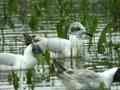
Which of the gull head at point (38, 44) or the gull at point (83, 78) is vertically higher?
the gull head at point (38, 44)

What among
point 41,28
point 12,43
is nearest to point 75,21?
point 41,28

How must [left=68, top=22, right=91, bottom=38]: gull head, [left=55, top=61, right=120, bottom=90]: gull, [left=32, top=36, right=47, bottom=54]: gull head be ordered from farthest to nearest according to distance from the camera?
[left=68, top=22, right=91, bottom=38]: gull head
[left=32, top=36, right=47, bottom=54]: gull head
[left=55, top=61, right=120, bottom=90]: gull

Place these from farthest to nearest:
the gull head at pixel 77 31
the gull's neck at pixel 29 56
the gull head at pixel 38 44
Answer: the gull head at pixel 77 31 → the gull head at pixel 38 44 → the gull's neck at pixel 29 56

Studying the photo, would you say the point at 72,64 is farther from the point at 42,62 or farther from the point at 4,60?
the point at 4,60

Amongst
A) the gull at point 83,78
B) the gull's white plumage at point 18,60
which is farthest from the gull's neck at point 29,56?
the gull at point 83,78

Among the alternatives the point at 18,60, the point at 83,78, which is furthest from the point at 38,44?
the point at 83,78

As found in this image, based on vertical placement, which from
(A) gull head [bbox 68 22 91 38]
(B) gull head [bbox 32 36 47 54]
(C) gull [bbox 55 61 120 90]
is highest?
(A) gull head [bbox 68 22 91 38]

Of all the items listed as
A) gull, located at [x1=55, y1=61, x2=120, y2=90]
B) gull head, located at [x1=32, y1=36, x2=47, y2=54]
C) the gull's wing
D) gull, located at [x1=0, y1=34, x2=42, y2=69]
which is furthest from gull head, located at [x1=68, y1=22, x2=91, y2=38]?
gull, located at [x1=55, y1=61, x2=120, y2=90]

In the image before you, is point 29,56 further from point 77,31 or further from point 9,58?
point 77,31

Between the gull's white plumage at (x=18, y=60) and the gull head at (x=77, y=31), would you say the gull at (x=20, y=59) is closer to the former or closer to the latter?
the gull's white plumage at (x=18, y=60)

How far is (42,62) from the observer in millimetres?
3332

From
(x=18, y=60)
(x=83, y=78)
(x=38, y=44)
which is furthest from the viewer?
(x=38, y=44)

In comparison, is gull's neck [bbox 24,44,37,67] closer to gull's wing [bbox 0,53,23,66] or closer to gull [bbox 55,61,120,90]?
gull's wing [bbox 0,53,23,66]

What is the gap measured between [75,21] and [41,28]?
261 mm
